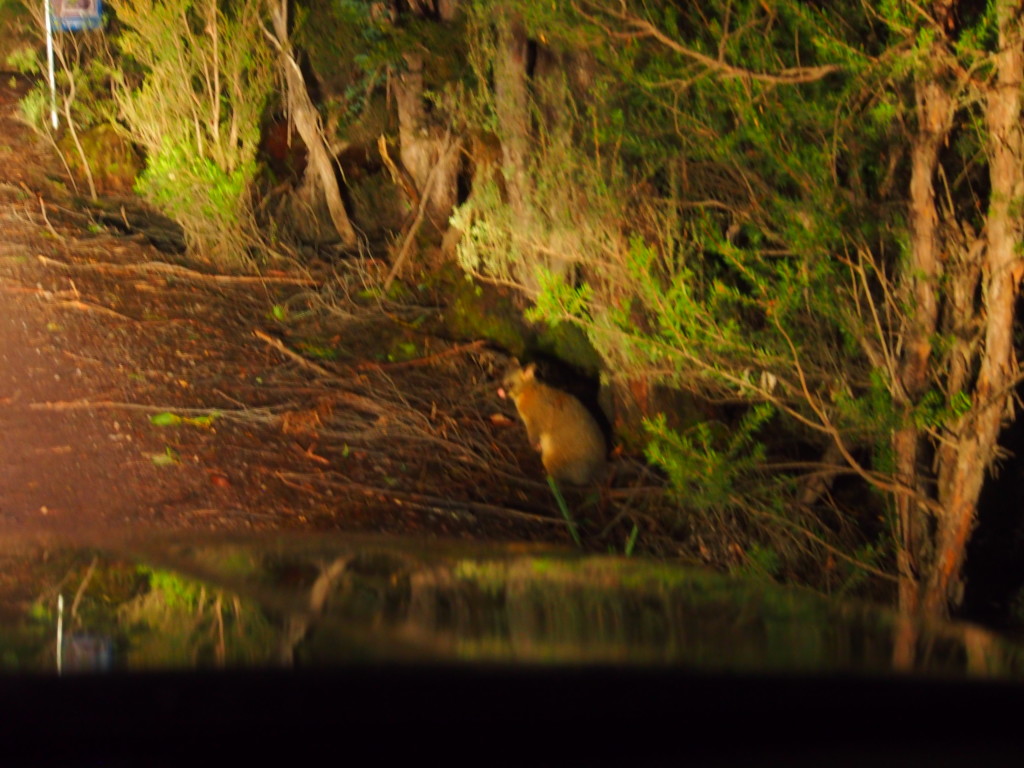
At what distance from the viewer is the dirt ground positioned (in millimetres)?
7277

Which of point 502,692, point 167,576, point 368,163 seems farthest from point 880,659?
point 368,163

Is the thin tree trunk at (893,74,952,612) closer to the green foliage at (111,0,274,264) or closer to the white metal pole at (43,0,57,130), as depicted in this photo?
the green foliage at (111,0,274,264)

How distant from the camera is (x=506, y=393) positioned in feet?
30.7

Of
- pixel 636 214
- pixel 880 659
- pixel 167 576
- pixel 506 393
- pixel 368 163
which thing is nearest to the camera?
pixel 880 659

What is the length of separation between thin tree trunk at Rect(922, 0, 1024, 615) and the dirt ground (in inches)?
109

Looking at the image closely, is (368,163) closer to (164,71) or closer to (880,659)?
(164,71)

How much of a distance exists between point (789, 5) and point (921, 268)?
1568mm

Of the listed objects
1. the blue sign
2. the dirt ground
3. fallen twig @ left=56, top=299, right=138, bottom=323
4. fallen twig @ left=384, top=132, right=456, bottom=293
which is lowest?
the dirt ground

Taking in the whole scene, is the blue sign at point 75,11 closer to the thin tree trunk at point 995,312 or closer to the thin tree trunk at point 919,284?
the thin tree trunk at point 919,284

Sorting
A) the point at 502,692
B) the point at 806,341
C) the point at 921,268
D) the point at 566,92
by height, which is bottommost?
the point at 502,692

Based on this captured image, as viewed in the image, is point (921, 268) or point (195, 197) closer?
point (921, 268)

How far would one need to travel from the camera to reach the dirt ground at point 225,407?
728 centimetres

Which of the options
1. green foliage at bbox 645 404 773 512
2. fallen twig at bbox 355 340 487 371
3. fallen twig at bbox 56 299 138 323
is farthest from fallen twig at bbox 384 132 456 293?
green foliage at bbox 645 404 773 512

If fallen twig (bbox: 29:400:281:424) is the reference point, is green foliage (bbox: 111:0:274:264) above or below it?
above
